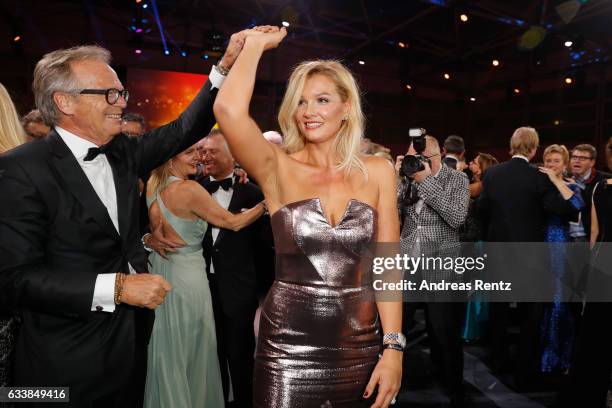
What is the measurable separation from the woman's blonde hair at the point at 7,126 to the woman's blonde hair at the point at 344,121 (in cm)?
109

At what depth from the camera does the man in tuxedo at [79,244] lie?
1.39m

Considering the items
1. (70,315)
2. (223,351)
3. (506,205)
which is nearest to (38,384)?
(70,315)

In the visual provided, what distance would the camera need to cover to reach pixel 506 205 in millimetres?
4004

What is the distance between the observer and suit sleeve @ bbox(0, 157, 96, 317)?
4.44 ft

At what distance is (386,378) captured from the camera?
1550 millimetres

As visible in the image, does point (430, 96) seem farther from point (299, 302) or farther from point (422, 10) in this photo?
point (299, 302)

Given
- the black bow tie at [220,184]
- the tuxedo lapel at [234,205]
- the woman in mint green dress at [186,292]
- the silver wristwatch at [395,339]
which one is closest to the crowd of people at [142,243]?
the silver wristwatch at [395,339]

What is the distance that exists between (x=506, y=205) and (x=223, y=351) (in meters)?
2.53

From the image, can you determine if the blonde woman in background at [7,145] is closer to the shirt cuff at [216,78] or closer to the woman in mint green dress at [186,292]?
the shirt cuff at [216,78]

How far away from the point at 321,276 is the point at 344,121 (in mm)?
570

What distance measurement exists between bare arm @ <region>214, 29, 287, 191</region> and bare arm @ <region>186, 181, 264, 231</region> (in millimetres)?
1531

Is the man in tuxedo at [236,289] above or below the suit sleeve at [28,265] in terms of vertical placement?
below

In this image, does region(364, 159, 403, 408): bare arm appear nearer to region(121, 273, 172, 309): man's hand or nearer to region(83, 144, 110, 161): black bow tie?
region(121, 273, 172, 309): man's hand

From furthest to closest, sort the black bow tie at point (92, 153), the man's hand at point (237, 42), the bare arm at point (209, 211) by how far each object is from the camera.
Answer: the bare arm at point (209, 211) → the black bow tie at point (92, 153) → the man's hand at point (237, 42)
